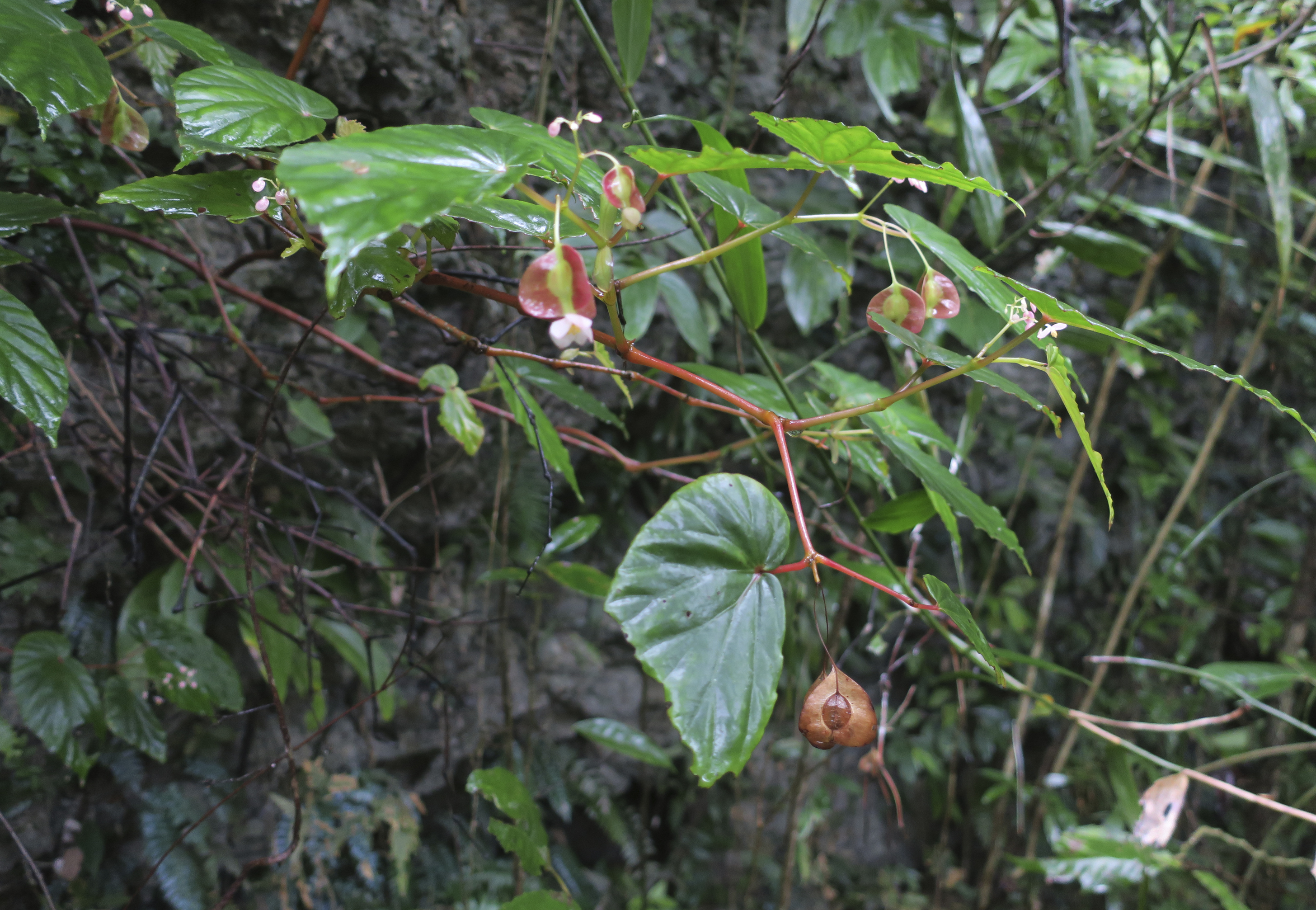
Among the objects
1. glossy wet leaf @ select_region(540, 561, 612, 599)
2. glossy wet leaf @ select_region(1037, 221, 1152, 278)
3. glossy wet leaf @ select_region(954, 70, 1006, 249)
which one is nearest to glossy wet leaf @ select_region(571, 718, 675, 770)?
glossy wet leaf @ select_region(540, 561, 612, 599)

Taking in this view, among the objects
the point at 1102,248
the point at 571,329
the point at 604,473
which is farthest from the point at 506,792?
A: the point at 1102,248

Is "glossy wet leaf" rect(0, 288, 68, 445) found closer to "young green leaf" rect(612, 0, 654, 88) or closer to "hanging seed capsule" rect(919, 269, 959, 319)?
"young green leaf" rect(612, 0, 654, 88)

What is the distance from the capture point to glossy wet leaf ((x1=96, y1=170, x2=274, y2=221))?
1.19ft

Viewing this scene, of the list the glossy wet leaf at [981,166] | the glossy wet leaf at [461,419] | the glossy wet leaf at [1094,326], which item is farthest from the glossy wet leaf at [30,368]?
the glossy wet leaf at [981,166]

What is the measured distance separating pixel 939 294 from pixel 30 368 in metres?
0.59

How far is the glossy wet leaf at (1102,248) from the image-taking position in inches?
42.9

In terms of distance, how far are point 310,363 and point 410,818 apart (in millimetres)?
833

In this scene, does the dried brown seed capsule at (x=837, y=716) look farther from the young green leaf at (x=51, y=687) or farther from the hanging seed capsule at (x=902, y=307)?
the young green leaf at (x=51, y=687)

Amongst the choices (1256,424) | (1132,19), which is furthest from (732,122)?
(1256,424)

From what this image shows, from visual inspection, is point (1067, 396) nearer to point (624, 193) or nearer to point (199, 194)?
point (624, 193)

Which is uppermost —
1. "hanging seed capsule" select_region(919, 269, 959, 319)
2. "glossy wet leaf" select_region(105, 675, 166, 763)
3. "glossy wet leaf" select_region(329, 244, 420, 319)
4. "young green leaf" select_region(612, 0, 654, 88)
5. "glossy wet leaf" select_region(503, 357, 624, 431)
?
"young green leaf" select_region(612, 0, 654, 88)

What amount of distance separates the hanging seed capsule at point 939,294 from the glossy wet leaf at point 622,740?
79 centimetres

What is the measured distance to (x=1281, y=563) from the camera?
2.07m

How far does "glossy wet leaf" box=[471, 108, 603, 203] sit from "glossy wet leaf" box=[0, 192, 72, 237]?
0.31m
